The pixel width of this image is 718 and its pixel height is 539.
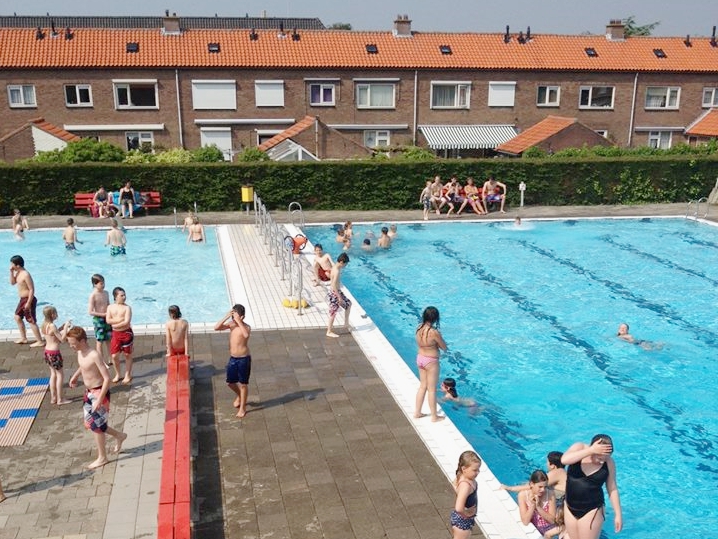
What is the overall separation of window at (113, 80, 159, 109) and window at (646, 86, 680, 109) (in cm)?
3047

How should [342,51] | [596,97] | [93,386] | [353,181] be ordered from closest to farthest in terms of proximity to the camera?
[93,386], [353,181], [342,51], [596,97]

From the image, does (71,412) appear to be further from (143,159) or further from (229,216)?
(143,159)

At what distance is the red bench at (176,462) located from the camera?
7.01 meters

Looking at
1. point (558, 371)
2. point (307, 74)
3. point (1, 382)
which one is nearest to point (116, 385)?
point (1, 382)

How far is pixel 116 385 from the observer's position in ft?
37.7

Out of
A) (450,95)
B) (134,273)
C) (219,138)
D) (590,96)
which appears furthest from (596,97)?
(134,273)

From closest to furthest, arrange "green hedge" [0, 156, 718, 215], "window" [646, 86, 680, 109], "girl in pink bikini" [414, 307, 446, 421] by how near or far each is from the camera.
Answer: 1. "girl in pink bikini" [414, 307, 446, 421]
2. "green hedge" [0, 156, 718, 215]
3. "window" [646, 86, 680, 109]

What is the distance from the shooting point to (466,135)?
136ft

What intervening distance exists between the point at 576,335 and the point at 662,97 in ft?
110

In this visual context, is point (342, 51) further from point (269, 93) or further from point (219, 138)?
point (219, 138)

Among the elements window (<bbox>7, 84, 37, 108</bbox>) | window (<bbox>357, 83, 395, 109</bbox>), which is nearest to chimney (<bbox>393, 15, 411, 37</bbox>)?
window (<bbox>357, 83, 395, 109</bbox>)

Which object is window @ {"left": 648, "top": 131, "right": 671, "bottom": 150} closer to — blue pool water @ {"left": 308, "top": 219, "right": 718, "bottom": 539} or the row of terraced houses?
the row of terraced houses

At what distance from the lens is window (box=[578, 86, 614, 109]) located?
42.8 m

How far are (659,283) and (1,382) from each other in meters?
17.6
